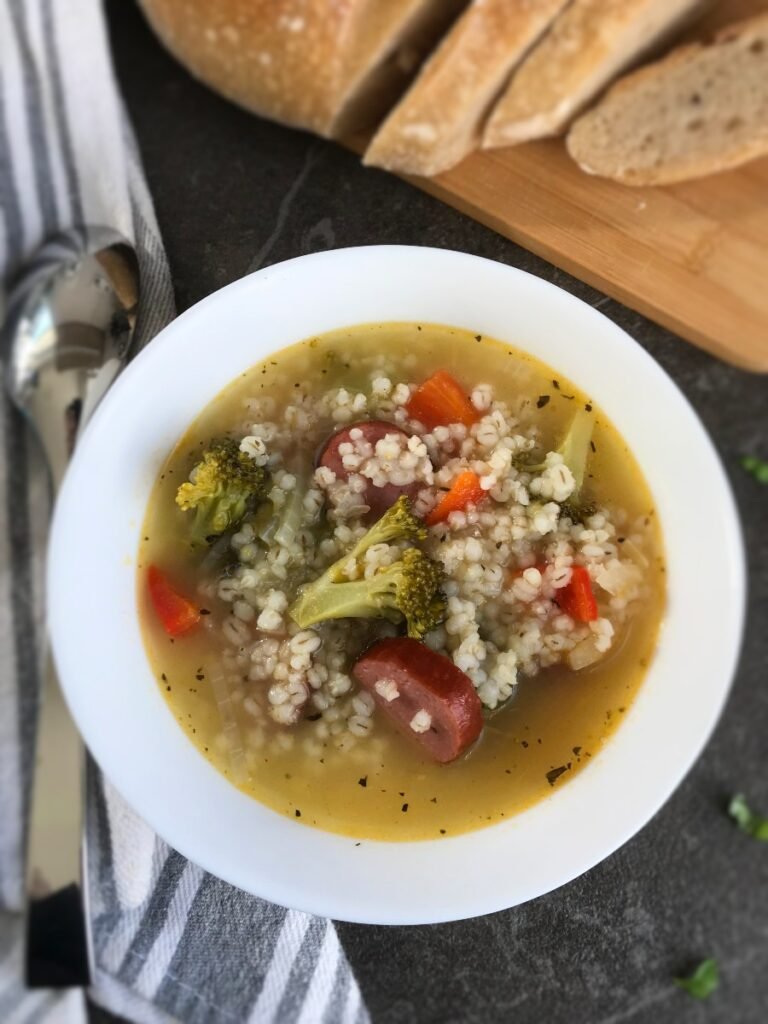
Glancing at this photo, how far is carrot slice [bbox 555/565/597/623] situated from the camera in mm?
1261

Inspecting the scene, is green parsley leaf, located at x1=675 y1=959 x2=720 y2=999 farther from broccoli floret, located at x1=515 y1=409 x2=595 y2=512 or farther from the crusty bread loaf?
the crusty bread loaf

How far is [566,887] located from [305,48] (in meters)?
1.56

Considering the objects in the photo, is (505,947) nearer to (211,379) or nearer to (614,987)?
(614,987)

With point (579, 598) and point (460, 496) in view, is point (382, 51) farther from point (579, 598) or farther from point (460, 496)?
point (579, 598)

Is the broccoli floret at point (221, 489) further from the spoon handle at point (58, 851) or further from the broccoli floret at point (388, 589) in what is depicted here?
the spoon handle at point (58, 851)

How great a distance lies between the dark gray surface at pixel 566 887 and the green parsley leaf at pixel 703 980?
21mm

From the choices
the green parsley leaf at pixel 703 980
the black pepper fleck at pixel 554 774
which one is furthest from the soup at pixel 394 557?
the green parsley leaf at pixel 703 980

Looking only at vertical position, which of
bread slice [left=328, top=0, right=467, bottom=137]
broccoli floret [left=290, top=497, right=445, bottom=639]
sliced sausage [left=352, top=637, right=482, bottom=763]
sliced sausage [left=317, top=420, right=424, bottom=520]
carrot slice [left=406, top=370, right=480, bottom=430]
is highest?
bread slice [left=328, top=0, right=467, bottom=137]

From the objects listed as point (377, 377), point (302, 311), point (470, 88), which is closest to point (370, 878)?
point (377, 377)

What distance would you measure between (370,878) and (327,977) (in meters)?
0.43

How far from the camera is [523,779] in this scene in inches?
51.3

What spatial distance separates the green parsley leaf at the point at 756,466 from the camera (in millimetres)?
1393

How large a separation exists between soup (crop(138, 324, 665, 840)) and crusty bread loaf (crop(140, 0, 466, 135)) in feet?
1.31

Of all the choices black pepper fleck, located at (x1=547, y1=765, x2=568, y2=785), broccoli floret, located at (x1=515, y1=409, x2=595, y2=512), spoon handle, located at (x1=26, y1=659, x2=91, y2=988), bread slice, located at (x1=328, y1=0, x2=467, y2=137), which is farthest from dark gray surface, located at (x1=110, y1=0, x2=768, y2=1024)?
spoon handle, located at (x1=26, y1=659, x2=91, y2=988)
